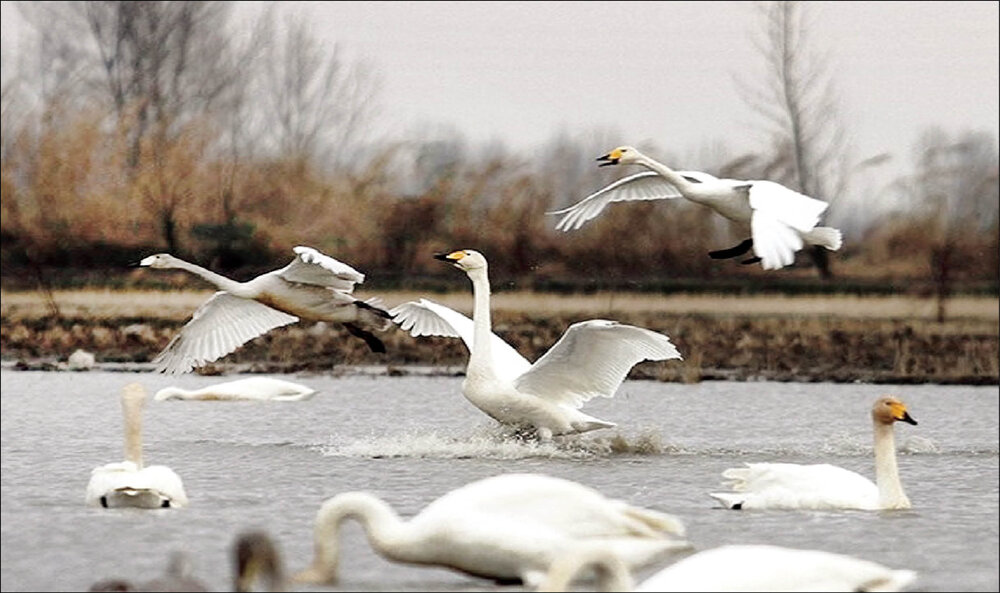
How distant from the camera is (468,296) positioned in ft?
84.9

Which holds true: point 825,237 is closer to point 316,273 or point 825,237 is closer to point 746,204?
point 746,204

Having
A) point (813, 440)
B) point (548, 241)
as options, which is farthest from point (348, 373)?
point (813, 440)

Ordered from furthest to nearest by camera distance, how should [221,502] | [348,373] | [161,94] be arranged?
[161,94] → [348,373] → [221,502]

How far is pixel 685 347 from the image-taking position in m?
24.1

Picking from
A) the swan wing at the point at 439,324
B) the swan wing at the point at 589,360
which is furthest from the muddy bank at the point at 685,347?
the swan wing at the point at 589,360

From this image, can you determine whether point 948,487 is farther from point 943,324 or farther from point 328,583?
point 943,324

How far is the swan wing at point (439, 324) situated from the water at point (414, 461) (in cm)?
56

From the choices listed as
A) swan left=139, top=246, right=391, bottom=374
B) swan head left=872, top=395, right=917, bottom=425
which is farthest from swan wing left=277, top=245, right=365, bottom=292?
swan head left=872, top=395, right=917, bottom=425

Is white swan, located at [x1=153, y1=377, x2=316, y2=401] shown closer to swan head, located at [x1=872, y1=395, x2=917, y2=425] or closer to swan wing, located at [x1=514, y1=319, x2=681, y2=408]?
swan wing, located at [x1=514, y1=319, x2=681, y2=408]

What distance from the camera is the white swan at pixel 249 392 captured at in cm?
1970

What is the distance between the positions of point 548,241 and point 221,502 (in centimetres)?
1686

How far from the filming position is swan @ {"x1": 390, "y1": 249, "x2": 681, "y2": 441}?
1409cm

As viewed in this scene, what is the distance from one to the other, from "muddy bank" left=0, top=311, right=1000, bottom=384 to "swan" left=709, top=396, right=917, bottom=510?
10.9m

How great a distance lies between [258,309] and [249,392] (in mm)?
4111
